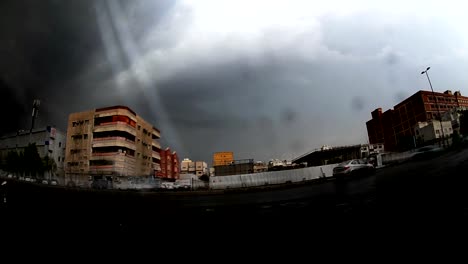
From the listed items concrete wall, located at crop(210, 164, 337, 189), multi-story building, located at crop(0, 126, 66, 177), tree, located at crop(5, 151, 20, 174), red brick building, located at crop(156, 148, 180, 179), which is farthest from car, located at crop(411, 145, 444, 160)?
red brick building, located at crop(156, 148, 180, 179)

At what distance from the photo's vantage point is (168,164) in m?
65.4

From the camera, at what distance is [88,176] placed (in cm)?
3675

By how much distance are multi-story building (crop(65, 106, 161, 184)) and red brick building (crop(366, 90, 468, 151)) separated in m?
73.0

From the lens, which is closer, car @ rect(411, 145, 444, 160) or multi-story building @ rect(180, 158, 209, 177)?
car @ rect(411, 145, 444, 160)

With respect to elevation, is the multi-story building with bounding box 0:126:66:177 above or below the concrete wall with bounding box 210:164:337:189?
above

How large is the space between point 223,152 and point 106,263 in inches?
3438

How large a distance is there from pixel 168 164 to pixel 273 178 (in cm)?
4660

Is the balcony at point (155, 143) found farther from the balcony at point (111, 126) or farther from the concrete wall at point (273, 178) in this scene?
the concrete wall at point (273, 178)

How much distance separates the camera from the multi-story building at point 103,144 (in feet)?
128

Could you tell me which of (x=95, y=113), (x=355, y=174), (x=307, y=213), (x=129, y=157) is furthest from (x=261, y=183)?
(x=95, y=113)

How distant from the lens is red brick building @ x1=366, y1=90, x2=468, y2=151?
66.9 metres

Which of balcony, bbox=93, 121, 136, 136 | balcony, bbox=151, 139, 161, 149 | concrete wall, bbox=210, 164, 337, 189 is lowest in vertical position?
concrete wall, bbox=210, 164, 337, 189

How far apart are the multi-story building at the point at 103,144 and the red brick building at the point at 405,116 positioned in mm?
73047

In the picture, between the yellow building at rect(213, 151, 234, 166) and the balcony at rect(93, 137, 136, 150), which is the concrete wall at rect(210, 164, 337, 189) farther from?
the yellow building at rect(213, 151, 234, 166)
